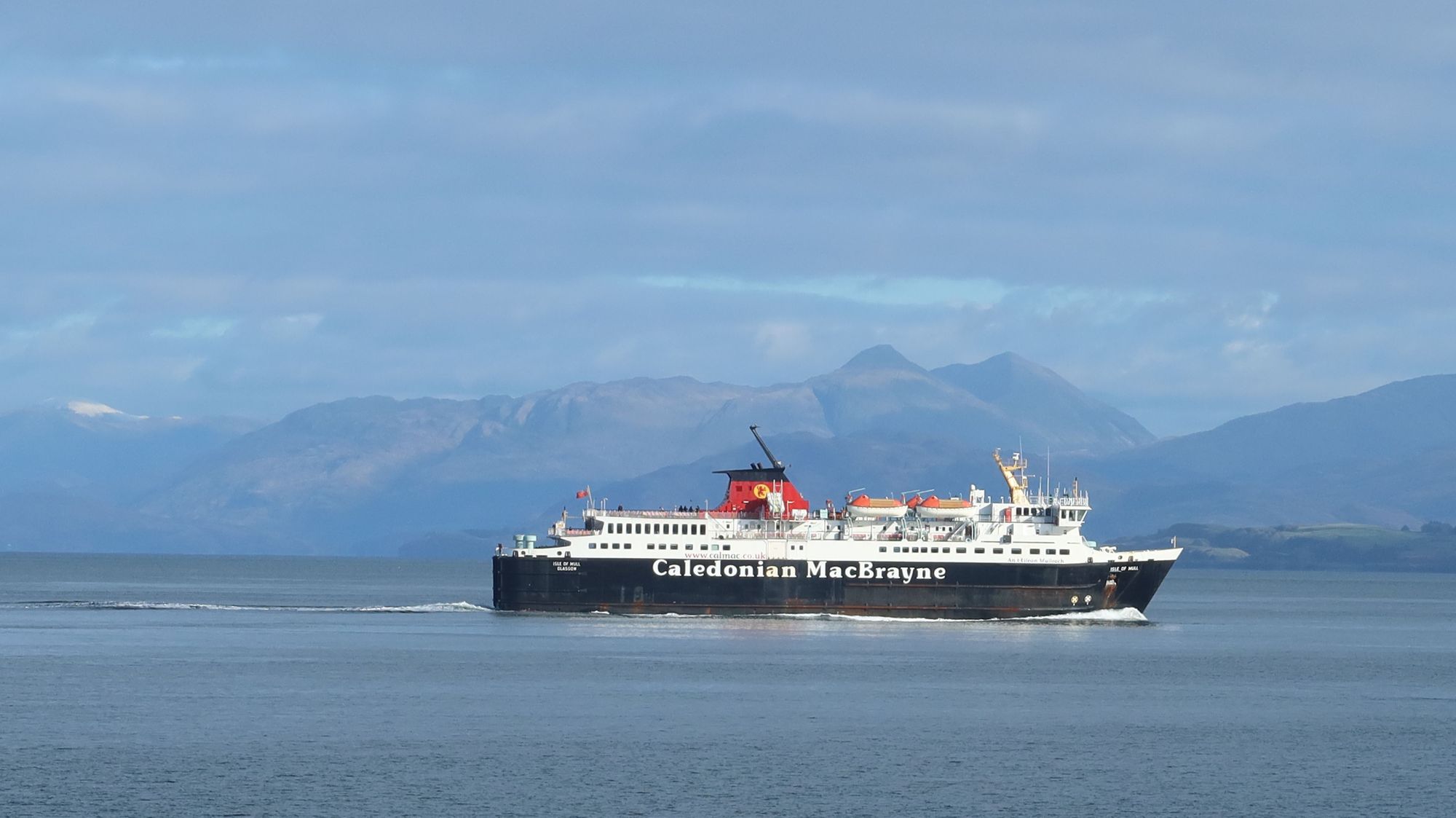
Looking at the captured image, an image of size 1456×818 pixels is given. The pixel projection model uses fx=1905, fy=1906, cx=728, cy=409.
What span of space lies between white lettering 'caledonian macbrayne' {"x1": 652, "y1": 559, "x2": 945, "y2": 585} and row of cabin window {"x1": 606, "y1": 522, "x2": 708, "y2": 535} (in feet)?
5.26

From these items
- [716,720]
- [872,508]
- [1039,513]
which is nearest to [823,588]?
[872,508]

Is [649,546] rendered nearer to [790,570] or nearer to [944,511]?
[790,570]

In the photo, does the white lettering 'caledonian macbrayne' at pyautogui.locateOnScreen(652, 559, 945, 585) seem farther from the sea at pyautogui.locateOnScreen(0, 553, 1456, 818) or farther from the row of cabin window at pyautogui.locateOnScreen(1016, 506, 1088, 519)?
the row of cabin window at pyautogui.locateOnScreen(1016, 506, 1088, 519)

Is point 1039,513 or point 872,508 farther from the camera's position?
point 872,508

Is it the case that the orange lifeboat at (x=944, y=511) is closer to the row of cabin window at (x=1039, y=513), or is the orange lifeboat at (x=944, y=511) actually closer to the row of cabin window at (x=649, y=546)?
the row of cabin window at (x=1039, y=513)

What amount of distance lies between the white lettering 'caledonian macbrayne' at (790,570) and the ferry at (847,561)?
6 centimetres

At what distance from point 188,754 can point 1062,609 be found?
58653 mm

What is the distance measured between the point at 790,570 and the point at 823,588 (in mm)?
2086

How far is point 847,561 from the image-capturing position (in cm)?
10325

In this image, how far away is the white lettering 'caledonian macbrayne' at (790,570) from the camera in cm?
10325

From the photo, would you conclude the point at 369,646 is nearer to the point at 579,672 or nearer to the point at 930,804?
the point at 579,672

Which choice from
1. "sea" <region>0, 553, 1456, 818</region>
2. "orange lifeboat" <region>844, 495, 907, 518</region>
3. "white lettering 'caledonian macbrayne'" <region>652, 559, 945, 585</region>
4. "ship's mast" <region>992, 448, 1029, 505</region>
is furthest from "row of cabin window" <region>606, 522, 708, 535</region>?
"ship's mast" <region>992, 448, 1029, 505</region>

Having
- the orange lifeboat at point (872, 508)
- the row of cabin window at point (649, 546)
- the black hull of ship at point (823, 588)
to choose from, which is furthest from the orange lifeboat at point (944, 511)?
the row of cabin window at point (649, 546)

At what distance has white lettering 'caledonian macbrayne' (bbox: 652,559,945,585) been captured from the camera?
103250mm
